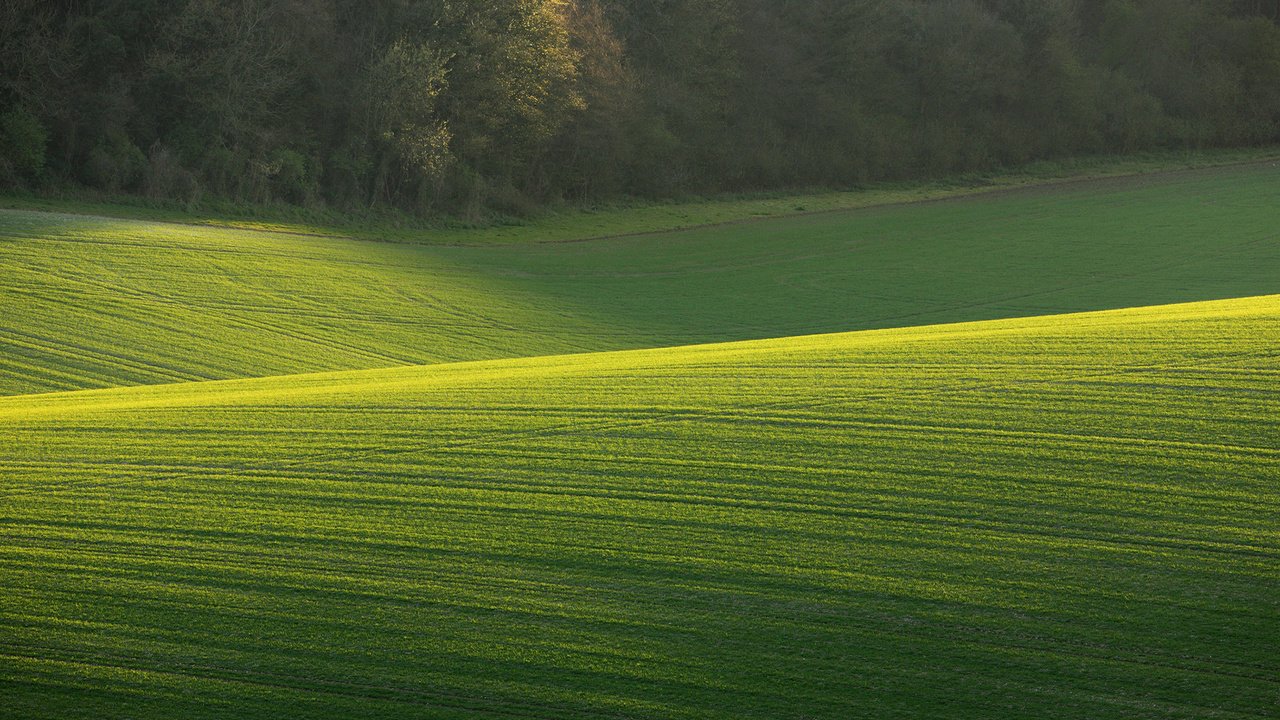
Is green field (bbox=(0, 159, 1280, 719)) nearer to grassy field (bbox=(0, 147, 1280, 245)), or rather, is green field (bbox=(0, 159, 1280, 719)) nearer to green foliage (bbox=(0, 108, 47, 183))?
grassy field (bbox=(0, 147, 1280, 245))

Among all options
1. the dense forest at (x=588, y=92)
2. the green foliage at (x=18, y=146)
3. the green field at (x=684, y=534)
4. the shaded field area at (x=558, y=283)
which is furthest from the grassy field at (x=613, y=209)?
the green field at (x=684, y=534)

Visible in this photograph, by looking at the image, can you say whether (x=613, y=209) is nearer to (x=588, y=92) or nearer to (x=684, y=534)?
(x=588, y=92)

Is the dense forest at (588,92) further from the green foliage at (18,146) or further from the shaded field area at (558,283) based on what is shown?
the shaded field area at (558,283)

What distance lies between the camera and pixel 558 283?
30812 mm

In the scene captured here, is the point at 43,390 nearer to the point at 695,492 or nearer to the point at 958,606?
the point at 695,492

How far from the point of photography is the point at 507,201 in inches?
1714

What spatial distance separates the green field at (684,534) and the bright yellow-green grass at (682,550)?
0.9 inches

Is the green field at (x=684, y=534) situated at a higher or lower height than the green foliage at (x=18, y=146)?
lower

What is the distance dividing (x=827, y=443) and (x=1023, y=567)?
217 centimetres

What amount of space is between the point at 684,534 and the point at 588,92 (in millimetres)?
41564

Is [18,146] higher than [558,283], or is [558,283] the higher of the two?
[18,146]

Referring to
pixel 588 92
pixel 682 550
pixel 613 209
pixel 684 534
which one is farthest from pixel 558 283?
pixel 682 550

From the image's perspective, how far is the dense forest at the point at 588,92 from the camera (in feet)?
119

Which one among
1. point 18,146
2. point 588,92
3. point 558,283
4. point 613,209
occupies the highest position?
point 588,92
